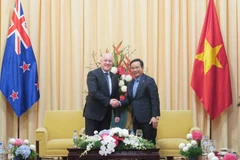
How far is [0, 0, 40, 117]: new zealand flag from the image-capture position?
7.20 m

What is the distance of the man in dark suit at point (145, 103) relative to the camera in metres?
5.79

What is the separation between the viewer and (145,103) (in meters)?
5.84

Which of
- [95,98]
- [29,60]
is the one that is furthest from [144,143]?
[29,60]

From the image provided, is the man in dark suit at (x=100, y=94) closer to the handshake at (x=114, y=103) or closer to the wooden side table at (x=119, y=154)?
the handshake at (x=114, y=103)

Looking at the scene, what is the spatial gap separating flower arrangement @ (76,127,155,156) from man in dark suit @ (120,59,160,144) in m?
0.76

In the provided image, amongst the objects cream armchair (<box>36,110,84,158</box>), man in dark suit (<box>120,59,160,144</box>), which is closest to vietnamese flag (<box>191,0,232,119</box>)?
man in dark suit (<box>120,59,160,144</box>)

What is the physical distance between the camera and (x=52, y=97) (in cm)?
753

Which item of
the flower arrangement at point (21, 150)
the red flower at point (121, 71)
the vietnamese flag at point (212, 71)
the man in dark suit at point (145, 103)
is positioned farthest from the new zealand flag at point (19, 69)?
the vietnamese flag at point (212, 71)

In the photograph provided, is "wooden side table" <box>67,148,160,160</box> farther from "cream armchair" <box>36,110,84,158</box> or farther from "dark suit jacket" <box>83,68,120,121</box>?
"cream armchair" <box>36,110,84,158</box>

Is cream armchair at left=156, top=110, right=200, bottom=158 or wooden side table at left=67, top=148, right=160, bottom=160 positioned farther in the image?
cream armchair at left=156, top=110, right=200, bottom=158

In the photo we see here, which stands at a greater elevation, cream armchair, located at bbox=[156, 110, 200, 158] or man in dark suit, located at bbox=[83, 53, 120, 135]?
man in dark suit, located at bbox=[83, 53, 120, 135]

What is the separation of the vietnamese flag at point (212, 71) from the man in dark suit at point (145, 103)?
1.74m

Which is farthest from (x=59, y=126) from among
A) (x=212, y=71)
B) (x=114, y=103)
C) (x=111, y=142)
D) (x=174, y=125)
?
(x=212, y=71)

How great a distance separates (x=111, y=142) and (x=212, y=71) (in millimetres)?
3083
